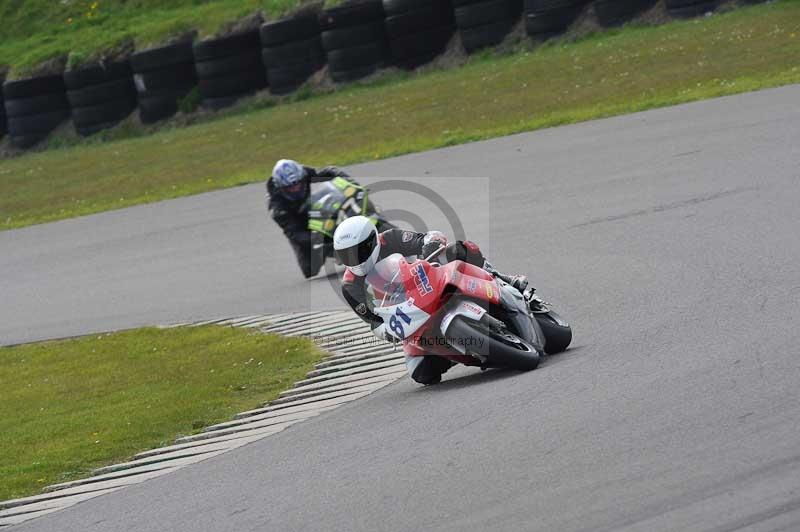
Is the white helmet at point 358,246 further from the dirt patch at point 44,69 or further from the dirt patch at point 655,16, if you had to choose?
the dirt patch at point 44,69

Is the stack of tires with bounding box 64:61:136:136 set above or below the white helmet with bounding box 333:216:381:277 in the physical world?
below

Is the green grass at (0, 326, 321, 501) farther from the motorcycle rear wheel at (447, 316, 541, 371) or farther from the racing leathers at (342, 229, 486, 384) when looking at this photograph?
the motorcycle rear wheel at (447, 316, 541, 371)

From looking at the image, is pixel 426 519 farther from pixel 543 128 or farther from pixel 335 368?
pixel 543 128

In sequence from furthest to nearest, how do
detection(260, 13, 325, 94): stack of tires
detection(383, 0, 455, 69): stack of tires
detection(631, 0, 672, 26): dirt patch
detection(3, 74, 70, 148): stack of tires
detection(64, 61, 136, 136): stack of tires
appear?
detection(3, 74, 70, 148): stack of tires → detection(64, 61, 136, 136): stack of tires → detection(260, 13, 325, 94): stack of tires → detection(383, 0, 455, 69): stack of tires → detection(631, 0, 672, 26): dirt patch

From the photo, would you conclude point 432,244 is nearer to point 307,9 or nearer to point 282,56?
point 282,56

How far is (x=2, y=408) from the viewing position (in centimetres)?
1042

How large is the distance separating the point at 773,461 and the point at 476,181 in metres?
10.9

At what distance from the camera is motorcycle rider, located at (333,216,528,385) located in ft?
25.9

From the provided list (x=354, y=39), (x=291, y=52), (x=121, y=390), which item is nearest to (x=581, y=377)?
(x=121, y=390)

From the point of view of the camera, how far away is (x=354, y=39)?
26406mm

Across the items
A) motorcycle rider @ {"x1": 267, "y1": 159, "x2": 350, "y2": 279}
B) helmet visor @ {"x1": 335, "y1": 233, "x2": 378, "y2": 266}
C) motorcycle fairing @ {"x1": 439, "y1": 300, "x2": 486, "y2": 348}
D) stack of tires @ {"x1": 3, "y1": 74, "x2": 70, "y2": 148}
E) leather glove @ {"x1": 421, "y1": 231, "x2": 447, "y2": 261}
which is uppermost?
helmet visor @ {"x1": 335, "y1": 233, "x2": 378, "y2": 266}

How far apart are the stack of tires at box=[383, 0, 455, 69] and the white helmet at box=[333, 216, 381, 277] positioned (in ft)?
59.0

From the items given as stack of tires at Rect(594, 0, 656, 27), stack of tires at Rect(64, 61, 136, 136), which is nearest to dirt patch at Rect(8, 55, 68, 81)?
stack of tires at Rect(64, 61, 136, 136)

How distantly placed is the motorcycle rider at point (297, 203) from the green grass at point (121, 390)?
1.85 metres
